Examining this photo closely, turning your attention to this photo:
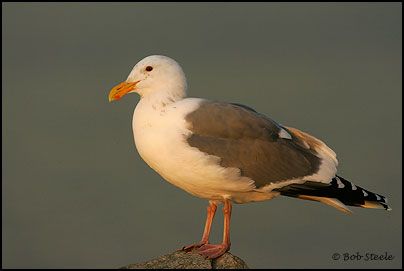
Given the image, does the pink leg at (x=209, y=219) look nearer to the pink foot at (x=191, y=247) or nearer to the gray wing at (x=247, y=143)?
the pink foot at (x=191, y=247)

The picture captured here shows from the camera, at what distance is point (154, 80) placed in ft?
29.6

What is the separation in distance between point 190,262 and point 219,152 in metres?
1.55

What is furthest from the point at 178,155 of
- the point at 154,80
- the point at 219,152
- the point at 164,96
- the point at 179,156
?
the point at 154,80

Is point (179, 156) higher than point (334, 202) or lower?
higher

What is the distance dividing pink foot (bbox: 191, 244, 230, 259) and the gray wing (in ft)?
3.37

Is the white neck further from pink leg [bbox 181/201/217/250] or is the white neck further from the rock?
the rock

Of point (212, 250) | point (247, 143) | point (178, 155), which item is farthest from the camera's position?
point (212, 250)

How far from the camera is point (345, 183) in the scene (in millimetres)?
9273

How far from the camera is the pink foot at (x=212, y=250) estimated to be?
885cm

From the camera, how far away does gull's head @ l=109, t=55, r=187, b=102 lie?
9.01 m

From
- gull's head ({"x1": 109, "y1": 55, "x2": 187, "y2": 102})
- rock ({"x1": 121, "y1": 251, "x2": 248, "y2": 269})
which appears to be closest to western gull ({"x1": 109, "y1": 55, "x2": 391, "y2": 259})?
gull's head ({"x1": 109, "y1": 55, "x2": 187, "y2": 102})

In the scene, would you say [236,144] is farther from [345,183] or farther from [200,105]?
[345,183]

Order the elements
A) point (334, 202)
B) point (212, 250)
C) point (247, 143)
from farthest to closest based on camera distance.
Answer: point (334, 202) → point (212, 250) → point (247, 143)

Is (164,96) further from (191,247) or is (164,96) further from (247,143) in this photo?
(191,247)
